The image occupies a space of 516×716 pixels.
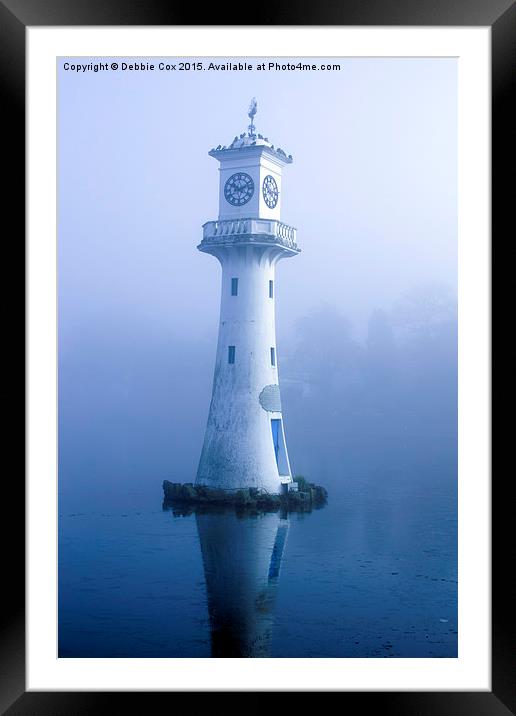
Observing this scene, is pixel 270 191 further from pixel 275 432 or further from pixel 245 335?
pixel 275 432

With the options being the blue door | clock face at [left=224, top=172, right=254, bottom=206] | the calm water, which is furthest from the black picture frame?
the blue door

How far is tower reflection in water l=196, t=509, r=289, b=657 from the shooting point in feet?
36.3

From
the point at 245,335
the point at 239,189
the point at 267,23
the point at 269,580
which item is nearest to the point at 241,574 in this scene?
the point at 269,580

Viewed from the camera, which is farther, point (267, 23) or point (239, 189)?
point (239, 189)

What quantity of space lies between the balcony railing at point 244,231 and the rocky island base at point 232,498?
12.8 feet

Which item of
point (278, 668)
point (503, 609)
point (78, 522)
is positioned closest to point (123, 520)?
point (78, 522)

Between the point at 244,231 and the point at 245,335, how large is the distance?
162cm

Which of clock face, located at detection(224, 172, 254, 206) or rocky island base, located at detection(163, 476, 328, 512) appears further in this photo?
rocky island base, located at detection(163, 476, 328, 512)

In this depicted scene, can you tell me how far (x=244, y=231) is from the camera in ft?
46.1

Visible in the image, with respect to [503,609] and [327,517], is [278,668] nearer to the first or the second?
[503,609]

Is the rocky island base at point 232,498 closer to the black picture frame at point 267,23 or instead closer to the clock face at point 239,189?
the clock face at point 239,189

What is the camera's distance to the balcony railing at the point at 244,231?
46.1 ft

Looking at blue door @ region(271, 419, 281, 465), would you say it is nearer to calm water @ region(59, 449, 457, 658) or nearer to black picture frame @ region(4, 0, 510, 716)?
calm water @ region(59, 449, 457, 658)

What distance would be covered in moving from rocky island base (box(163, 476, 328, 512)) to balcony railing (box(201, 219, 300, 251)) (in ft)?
12.8
